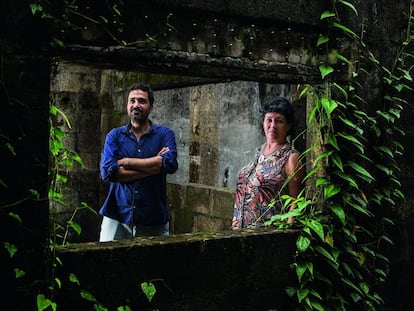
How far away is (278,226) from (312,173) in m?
0.46

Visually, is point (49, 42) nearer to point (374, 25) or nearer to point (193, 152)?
point (374, 25)

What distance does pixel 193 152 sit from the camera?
24.5ft

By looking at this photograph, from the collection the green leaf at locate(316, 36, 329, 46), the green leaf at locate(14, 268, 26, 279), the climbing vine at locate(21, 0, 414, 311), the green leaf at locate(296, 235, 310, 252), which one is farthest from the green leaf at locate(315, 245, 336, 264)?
the green leaf at locate(14, 268, 26, 279)

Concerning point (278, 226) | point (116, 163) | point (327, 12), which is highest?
point (327, 12)

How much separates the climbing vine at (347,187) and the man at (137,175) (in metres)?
1.01

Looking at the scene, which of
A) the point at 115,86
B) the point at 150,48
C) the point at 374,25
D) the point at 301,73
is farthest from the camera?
the point at 115,86

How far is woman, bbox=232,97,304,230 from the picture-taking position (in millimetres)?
3877

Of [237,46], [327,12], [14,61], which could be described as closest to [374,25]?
[327,12]

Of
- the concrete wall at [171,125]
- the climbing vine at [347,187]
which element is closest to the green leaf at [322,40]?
the climbing vine at [347,187]

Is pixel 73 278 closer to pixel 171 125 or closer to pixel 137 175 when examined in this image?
pixel 137 175

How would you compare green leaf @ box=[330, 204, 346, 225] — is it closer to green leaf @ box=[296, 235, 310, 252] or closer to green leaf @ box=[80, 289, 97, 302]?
green leaf @ box=[296, 235, 310, 252]

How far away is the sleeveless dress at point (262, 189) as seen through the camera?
3.88 metres

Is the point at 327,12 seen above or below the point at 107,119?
above

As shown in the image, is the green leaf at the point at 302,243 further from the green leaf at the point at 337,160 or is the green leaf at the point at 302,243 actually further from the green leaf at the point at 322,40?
the green leaf at the point at 322,40
